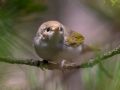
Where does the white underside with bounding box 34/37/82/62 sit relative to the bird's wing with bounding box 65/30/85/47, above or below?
below

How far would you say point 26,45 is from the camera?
23.1 inches

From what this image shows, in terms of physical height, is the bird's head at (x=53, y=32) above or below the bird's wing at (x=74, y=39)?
above

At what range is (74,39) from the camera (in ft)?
2.05

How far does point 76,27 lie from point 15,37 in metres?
0.90

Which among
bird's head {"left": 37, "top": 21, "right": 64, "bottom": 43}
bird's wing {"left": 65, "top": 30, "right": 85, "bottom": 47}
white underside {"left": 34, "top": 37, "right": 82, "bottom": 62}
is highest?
bird's head {"left": 37, "top": 21, "right": 64, "bottom": 43}

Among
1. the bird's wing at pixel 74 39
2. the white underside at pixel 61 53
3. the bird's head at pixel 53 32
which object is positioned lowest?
the white underside at pixel 61 53

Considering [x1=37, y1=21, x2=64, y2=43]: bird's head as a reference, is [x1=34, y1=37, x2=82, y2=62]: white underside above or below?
below

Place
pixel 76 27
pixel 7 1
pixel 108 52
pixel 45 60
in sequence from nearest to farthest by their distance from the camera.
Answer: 1. pixel 108 52
2. pixel 7 1
3. pixel 45 60
4. pixel 76 27

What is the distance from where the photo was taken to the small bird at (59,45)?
0.63 m

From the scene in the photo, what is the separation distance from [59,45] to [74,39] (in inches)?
1.3

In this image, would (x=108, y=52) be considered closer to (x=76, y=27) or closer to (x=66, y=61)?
(x=66, y=61)

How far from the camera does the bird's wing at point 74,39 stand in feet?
1.98

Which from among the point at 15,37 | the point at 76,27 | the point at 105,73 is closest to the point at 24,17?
the point at 15,37

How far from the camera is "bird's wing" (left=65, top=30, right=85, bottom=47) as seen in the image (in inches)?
23.8
